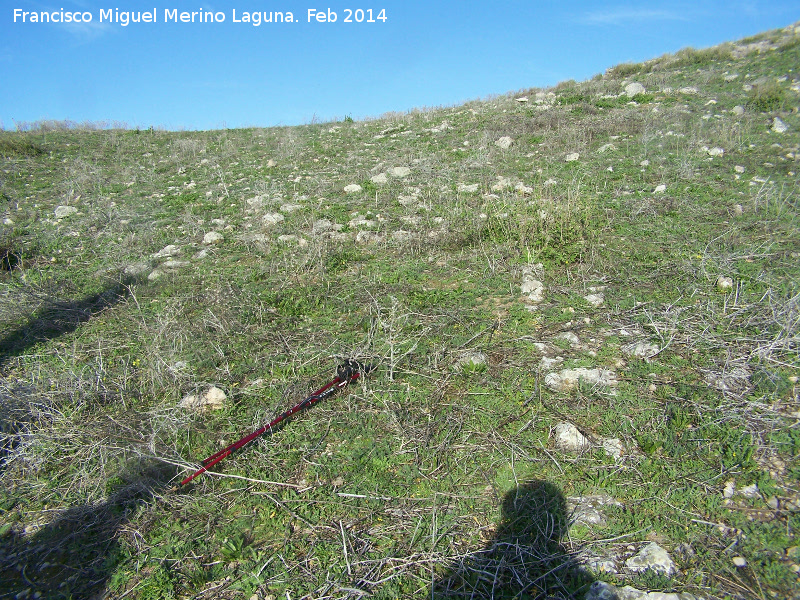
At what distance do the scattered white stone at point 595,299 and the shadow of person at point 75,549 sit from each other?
10.9ft

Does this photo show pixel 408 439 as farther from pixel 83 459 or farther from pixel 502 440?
pixel 83 459

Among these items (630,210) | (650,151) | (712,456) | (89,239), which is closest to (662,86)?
(650,151)

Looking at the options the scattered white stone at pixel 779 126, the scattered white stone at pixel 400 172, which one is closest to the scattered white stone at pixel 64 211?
the scattered white stone at pixel 400 172

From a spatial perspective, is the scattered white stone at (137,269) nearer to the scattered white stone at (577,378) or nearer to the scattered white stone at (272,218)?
the scattered white stone at (272,218)

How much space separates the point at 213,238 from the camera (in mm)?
6203

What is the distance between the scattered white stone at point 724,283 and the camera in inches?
151

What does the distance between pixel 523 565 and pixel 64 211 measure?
8416 mm

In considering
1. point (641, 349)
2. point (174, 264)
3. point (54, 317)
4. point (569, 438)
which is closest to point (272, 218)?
point (174, 264)

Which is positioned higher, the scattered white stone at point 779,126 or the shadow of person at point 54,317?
the scattered white stone at point 779,126

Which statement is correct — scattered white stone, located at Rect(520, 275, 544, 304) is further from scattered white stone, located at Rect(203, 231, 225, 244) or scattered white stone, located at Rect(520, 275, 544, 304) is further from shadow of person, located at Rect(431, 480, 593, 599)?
scattered white stone, located at Rect(203, 231, 225, 244)

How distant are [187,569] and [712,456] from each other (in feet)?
8.83

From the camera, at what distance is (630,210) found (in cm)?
563

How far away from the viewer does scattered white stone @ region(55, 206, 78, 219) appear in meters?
7.42

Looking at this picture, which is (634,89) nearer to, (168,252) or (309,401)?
(168,252)
